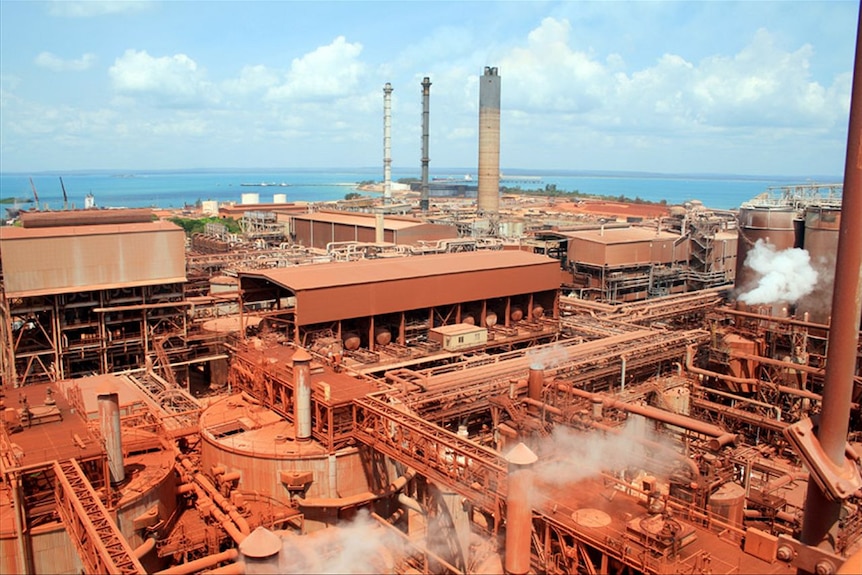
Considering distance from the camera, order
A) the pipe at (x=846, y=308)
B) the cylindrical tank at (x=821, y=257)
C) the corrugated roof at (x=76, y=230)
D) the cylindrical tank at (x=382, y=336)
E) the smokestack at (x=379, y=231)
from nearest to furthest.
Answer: the pipe at (x=846, y=308), the corrugated roof at (x=76, y=230), the cylindrical tank at (x=821, y=257), the cylindrical tank at (x=382, y=336), the smokestack at (x=379, y=231)

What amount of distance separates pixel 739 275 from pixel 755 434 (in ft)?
30.5

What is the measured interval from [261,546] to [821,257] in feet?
86.6

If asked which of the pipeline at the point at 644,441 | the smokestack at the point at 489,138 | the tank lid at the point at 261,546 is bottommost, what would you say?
the pipeline at the point at 644,441

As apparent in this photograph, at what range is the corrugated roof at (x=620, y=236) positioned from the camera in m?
42.6

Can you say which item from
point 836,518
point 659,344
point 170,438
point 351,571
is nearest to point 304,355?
point 170,438

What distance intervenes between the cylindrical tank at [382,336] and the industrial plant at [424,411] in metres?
0.23

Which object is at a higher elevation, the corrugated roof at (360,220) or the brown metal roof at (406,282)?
the corrugated roof at (360,220)

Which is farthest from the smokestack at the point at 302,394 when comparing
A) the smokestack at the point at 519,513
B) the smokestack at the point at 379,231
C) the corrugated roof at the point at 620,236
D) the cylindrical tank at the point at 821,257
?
the corrugated roof at the point at 620,236

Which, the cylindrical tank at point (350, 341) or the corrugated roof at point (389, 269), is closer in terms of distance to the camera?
the corrugated roof at point (389, 269)

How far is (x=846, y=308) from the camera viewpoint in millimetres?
10047

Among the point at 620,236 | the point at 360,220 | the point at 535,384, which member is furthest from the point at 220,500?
the point at 360,220

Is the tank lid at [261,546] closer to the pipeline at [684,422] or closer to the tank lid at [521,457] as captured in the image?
the tank lid at [521,457]

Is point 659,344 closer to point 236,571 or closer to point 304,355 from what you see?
point 304,355

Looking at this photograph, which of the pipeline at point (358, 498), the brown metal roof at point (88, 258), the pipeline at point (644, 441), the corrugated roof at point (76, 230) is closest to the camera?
the pipeline at point (644, 441)
